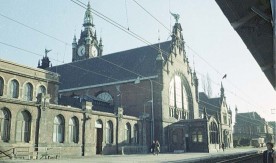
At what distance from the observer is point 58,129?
27844mm

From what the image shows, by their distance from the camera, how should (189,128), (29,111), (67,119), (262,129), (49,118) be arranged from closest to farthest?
(29,111) < (49,118) < (67,119) < (189,128) < (262,129)

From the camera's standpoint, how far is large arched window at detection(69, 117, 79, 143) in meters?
29.1

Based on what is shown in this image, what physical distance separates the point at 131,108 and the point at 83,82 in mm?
12244

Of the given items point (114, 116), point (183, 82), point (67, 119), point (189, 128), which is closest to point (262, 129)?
point (183, 82)

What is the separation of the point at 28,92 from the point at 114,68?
1790 cm

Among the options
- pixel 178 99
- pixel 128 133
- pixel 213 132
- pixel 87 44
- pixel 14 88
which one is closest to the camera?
pixel 14 88

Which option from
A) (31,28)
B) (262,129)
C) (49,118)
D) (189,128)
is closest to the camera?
(31,28)

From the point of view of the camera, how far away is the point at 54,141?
27.0 m

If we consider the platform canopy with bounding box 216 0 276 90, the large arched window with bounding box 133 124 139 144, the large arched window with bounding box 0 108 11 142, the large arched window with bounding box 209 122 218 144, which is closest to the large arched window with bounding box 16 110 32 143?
the large arched window with bounding box 0 108 11 142

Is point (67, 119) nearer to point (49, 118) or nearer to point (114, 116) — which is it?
point (49, 118)

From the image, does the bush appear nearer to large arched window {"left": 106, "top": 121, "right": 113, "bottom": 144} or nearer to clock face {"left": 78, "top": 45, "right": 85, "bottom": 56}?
clock face {"left": 78, "top": 45, "right": 85, "bottom": 56}

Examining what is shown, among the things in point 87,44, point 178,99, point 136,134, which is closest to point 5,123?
point 136,134

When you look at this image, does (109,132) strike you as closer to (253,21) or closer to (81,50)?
(253,21)

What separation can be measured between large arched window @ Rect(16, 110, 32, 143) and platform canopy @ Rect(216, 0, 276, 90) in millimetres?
22291
